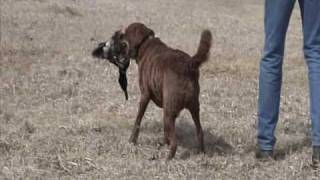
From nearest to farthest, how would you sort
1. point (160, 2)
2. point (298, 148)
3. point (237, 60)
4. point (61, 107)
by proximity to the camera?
point (298, 148) → point (61, 107) → point (237, 60) → point (160, 2)

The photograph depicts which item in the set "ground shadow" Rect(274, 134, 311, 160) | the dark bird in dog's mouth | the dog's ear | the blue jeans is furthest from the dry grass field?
the dog's ear

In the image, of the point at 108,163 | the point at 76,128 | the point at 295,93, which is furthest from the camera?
the point at 295,93

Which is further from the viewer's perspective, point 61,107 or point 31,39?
point 31,39

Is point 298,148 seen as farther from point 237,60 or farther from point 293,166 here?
point 237,60

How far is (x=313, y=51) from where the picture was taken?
4285mm

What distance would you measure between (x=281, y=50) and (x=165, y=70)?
88 centimetres

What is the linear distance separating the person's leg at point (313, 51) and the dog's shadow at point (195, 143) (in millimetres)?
930

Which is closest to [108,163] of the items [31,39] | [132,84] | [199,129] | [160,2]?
[199,129]

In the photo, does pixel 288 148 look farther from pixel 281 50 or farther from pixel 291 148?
pixel 281 50

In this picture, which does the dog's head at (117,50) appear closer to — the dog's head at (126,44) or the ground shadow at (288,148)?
the dog's head at (126,44)

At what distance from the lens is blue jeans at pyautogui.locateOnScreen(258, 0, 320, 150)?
4242 mm

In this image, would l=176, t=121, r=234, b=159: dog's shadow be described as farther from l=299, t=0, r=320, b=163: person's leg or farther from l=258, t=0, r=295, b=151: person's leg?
l=299, t=0, r=320, b=163: person's leg

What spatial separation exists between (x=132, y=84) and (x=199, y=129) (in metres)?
3.21

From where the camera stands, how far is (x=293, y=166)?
4.35m
